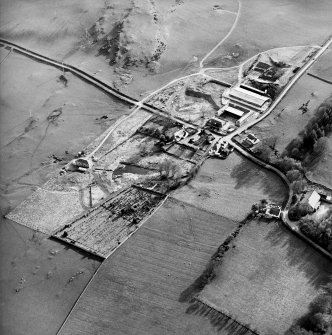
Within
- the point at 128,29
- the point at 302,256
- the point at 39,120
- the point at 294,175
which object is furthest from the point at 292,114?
the point at 39,120

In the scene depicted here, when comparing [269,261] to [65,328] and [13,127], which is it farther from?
[13,127]

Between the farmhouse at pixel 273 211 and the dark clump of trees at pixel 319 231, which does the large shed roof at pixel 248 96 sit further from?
the dark clump of trees at pixel 319 231

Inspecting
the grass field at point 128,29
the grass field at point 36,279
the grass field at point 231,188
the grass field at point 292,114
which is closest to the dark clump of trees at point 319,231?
the grass field at point 231,188

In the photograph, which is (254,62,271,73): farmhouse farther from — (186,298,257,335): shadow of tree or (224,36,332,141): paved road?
(186,298,257,335): shadow of tree

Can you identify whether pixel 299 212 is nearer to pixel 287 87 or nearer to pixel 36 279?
pixel 287 87

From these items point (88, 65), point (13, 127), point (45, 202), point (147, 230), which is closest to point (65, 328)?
point (147, 230)

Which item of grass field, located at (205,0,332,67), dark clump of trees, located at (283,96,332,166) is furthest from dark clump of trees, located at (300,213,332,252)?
grass field, located at (205,0,332,67)
